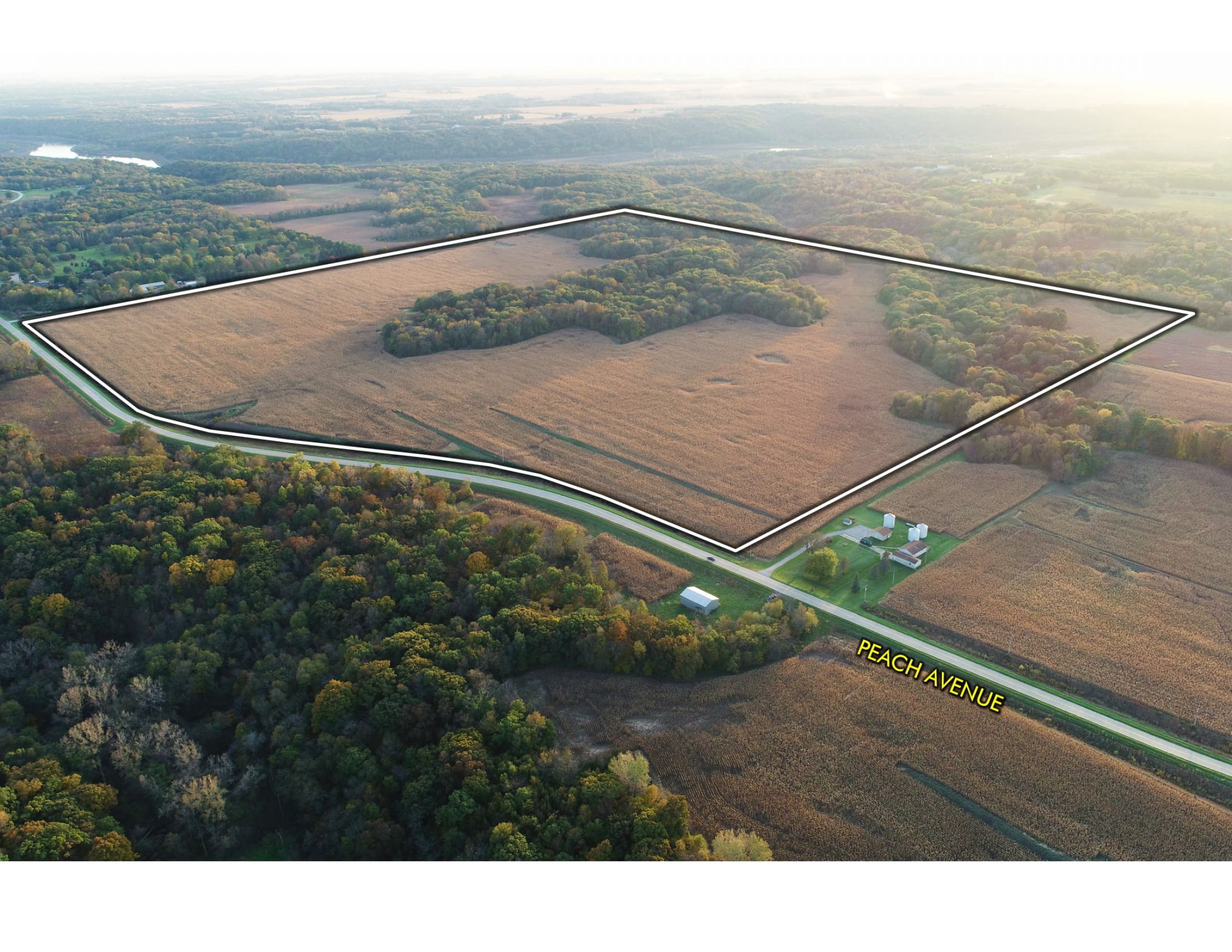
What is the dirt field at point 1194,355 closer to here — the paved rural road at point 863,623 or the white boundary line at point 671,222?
the paved rural road at point 863,623

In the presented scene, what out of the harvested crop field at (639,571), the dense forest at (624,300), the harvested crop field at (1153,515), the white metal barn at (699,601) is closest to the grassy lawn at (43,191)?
the dense forest at (624,300)

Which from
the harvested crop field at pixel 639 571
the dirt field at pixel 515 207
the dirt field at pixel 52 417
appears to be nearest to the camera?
the harvested crop field at pixel 639 571

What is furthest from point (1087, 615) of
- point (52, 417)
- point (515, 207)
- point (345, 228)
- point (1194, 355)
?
point (515, 207)

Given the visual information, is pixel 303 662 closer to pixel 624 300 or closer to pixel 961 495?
pixel 624 300

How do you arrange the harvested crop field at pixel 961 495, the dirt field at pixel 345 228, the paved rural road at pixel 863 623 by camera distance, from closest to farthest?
the paved rural road at pixel 863 623 < the harvested crop field at pixel 961 495 < the dirt field at pixel 345 228

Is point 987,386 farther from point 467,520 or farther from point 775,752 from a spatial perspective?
point 467,520

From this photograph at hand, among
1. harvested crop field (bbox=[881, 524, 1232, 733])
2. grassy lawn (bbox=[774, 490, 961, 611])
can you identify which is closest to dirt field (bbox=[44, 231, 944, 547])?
grassy lawn (bbox=[774, 490, 961, 611])

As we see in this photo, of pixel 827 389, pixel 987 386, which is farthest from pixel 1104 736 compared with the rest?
pixel 987 386

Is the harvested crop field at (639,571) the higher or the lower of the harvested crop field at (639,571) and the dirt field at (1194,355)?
the lower
